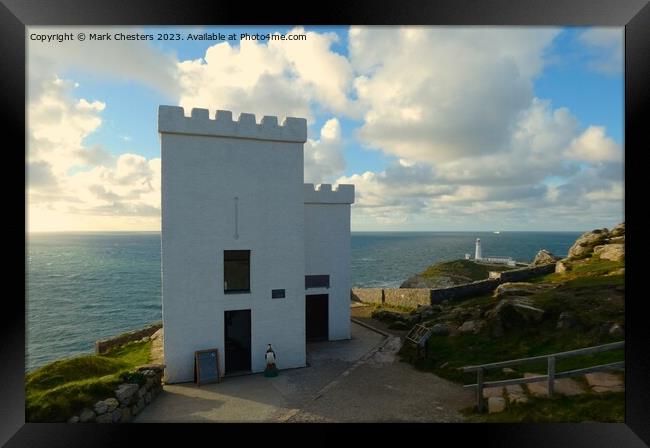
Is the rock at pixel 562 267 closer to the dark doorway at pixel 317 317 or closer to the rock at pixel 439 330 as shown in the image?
the rock at pixel 439 330

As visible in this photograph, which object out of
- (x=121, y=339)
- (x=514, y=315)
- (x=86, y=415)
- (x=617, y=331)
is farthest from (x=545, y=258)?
(x=86, y=415)

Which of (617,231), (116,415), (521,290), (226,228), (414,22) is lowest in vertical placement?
(116,415)

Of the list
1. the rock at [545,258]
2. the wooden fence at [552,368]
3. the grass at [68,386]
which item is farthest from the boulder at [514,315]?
the rock at [545,258]

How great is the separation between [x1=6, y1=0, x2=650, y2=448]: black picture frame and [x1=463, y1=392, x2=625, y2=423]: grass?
25cm

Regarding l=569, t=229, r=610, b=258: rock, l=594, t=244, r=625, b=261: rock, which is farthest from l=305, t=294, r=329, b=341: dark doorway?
l=569, t=229, r=610, b=258: rock

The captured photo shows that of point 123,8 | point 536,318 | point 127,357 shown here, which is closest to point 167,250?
point 127,357

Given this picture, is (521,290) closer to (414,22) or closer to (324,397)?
(324,397)

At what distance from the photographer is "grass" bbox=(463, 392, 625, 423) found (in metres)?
7.32

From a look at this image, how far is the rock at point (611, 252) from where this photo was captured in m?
18.3

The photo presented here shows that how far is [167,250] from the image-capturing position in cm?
1045

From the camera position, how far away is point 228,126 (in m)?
11.1

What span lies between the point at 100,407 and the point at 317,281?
27.4 feet

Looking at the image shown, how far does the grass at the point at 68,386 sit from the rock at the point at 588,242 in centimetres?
2326

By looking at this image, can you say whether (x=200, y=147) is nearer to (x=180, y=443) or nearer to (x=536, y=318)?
(x=180, y=443)
